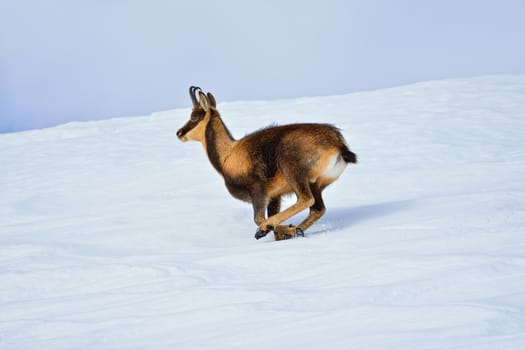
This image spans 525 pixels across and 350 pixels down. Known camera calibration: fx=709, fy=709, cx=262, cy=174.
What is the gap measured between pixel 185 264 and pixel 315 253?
97cm

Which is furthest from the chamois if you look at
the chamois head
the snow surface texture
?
the snow surface texture

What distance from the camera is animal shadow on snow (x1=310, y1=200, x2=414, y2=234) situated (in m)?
6.52

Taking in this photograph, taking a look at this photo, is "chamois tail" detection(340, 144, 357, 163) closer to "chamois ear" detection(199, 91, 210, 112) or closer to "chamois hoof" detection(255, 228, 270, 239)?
"chamois hoof" detection(255, 228, 270, 239)

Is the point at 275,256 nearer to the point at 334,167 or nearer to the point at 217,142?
the point at 334,167

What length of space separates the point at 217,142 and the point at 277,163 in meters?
0.92

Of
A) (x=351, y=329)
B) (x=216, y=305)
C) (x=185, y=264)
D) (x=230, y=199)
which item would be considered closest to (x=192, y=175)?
(x=230, y=199)

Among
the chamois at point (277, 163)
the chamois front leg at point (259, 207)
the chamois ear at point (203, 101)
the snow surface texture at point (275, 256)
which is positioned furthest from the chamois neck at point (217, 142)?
the snow surface texture at point (275, 256)

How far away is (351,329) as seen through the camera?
3.27 m

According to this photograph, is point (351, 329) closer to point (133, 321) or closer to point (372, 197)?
point (133, 321)

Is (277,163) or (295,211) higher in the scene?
(277,163)

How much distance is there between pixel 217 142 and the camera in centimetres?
706

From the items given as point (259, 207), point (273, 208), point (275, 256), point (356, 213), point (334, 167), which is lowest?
point (356, 213)

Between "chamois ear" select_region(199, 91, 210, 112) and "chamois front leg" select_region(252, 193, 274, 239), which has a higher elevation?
"chamois ear" select_region(199, 91, 210, 112)

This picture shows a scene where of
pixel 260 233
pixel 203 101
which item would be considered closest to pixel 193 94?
pixel 203 101
